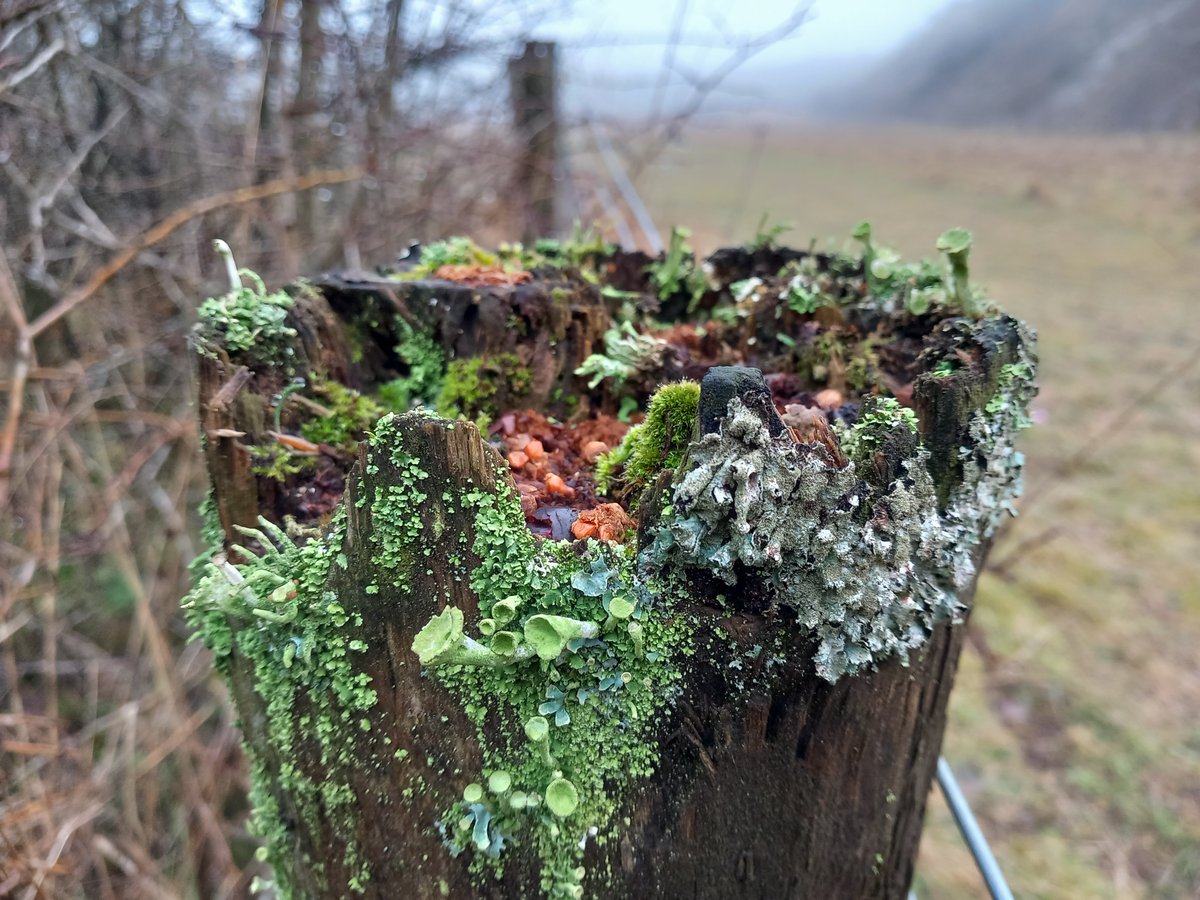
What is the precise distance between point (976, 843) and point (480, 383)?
4.35ft

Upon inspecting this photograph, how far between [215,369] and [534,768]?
2.63 feet

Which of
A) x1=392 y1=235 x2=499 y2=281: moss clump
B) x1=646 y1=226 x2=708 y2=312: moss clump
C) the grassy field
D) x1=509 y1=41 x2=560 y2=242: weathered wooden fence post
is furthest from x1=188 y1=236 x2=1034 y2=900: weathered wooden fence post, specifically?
x1=509 y1=41 x2=560 y2=242: weathered wooden fence post

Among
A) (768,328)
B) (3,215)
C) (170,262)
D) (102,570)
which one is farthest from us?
(102,570)

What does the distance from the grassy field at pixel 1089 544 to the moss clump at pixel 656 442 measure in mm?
821

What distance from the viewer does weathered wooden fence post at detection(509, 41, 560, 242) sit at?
15.3 feet

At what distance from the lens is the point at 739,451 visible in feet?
2.94

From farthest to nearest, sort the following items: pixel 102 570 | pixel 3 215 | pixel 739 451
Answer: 1. pixel 102 570
2. pixel 3 215
3. pixel 739 451

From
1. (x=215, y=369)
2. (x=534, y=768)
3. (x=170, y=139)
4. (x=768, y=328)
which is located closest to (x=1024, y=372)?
(x=768, y=328)

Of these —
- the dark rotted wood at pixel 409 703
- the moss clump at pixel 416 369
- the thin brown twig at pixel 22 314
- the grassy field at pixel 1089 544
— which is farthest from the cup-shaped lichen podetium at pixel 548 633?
the thin brown twig at pixel 22 314

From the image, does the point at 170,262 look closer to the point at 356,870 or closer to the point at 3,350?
the point at 3,350

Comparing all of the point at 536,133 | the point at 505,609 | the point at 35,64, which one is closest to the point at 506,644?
the point at 505,609

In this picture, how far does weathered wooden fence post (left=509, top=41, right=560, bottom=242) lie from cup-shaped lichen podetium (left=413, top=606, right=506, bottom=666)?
424 cm

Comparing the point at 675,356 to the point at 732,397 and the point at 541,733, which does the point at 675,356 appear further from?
the point at 541,733

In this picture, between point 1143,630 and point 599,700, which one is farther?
point 1143,630
